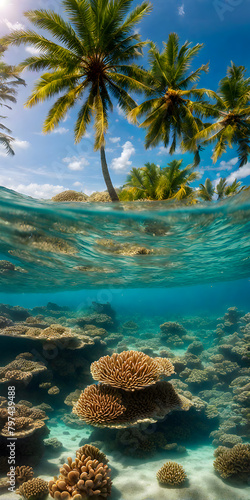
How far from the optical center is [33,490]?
6.11 m

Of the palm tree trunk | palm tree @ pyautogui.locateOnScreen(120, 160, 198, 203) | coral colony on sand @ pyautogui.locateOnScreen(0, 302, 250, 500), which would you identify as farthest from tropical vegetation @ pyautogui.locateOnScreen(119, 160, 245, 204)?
coral colony on sand @ pyautogui.locateOnScreen(0, 302, 250, 500)

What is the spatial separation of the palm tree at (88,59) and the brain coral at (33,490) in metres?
12.5

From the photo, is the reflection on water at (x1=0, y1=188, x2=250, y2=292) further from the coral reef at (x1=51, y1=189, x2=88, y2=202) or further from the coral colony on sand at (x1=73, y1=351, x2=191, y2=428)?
the coral colony on sand at (x1=73, y1=351, x2=191, y2=428)

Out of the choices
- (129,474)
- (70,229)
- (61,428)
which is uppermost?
(70,229)

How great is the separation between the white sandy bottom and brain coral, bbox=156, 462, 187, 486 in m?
0.14

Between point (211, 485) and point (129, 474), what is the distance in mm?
2246

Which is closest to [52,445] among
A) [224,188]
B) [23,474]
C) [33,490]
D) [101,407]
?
[23,474]

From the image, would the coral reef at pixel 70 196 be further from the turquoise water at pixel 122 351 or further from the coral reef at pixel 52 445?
the coral reef at pixel 52 445

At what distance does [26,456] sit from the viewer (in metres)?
7.59

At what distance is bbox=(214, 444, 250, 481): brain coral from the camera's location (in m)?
7.08

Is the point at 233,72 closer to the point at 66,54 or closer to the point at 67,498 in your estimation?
the point at 66,54

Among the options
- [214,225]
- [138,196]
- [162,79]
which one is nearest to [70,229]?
[214,225]

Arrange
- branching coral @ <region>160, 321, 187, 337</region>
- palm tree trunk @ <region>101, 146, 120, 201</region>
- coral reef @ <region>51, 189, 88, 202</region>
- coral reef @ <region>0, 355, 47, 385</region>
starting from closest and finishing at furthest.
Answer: coral reef @ <region>0, 355, 47, 385</region>
coral reef @ <region>51, 189, 88, 202</region>
palm tree trunk @ <region>101, 146, 120, 201</region>
branching coral @ <region>160, 321, 187, 337</region>

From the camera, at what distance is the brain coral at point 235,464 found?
23.2ft
